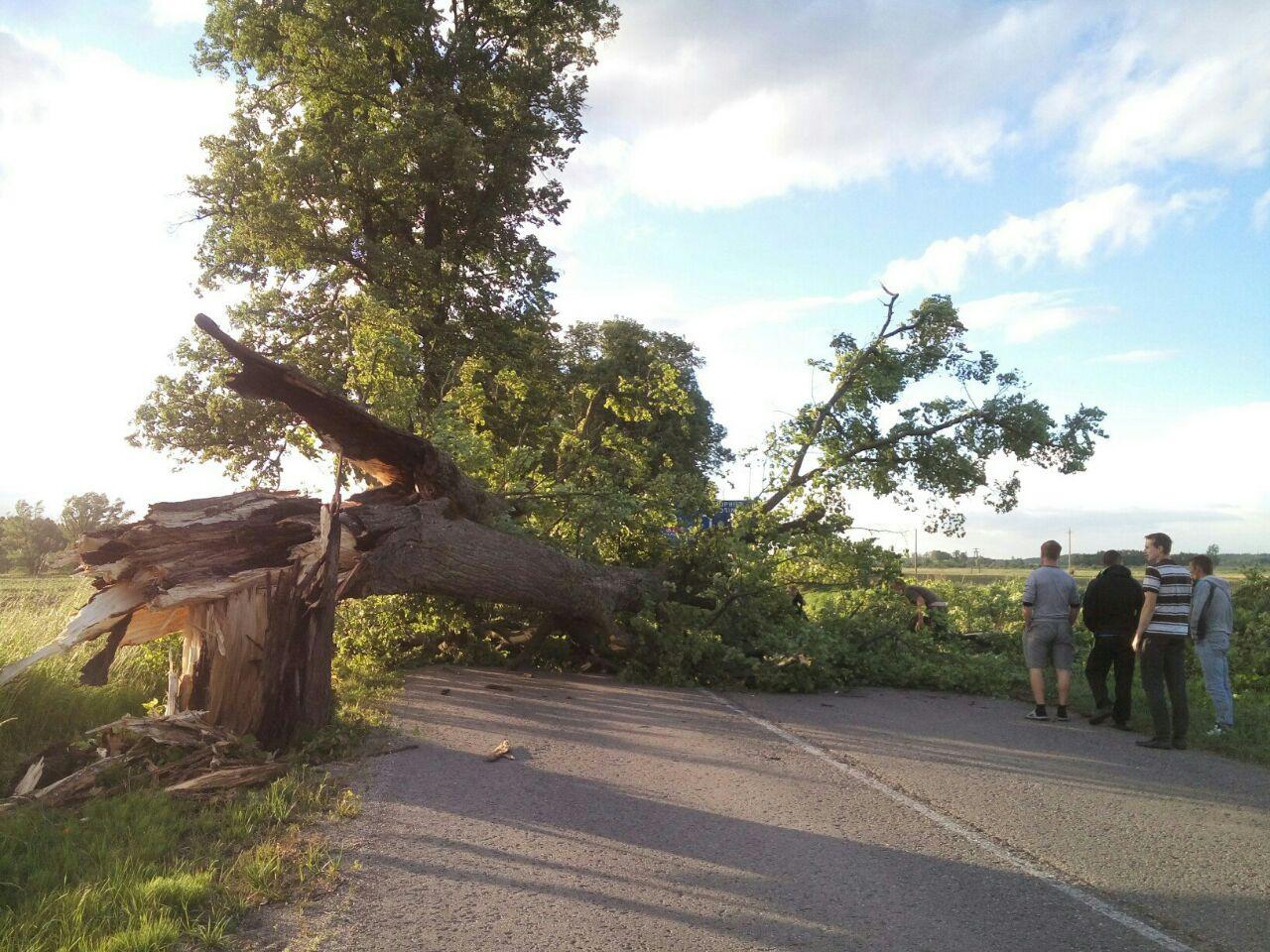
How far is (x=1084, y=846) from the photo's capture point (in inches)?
196

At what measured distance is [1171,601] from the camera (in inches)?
329

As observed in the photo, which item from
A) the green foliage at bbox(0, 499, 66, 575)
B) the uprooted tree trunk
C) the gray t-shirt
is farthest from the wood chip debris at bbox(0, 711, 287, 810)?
the green foliage at bbox(0, 499, 66, 575)

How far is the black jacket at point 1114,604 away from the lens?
9.37 metres

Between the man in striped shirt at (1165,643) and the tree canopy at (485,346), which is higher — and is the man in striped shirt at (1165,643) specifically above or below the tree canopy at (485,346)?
below

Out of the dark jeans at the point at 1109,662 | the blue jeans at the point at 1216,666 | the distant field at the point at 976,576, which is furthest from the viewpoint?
the distant field at the point at 976,576

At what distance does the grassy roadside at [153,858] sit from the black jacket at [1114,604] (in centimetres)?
736

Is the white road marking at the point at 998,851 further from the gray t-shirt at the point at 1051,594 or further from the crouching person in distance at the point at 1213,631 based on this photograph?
the crouching person in distance at the point at 1213,631

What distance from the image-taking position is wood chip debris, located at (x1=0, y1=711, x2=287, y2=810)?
575 cm

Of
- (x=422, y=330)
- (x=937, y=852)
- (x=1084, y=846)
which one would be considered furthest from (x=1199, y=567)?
(x=422, y=330)

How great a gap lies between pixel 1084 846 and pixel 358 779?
4523mm

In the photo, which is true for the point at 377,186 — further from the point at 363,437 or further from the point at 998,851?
the point at 998,851

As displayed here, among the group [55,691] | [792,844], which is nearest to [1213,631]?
[792,844]

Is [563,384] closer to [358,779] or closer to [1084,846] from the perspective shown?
[358,779]

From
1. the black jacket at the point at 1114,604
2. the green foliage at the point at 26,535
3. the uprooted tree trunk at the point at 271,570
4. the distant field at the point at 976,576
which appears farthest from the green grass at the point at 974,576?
the green foliage at the point at 26,535
